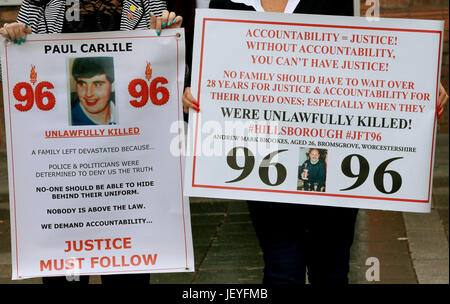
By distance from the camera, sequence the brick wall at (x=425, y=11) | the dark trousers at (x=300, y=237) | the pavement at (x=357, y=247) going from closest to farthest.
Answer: the dark trousers at (x=300, y=237), the pavement at (x=357, y=247), the brick wall at (x=425, y=11)

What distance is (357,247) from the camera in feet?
19.3

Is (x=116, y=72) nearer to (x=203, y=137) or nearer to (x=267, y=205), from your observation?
(x=203, y=137)

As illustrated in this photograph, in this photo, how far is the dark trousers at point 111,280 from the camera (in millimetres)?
3537

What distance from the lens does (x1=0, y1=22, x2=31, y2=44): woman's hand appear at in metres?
3.36

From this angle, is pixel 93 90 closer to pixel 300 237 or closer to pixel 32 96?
pixel 32 96

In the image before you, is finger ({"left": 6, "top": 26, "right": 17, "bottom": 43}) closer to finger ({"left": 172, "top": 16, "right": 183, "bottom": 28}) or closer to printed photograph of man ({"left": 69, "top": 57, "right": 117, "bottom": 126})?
printed photograph of man ({"left": 69, "top": 57, "right": 117, "bottom": 126})

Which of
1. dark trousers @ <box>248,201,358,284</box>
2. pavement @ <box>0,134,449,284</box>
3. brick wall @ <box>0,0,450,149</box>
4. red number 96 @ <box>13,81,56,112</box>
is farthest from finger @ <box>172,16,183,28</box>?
brick wall @ <box>0,0,450,149</box>

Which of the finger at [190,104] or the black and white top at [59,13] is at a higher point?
the black and white top at [59,13]

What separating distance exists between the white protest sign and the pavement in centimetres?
139

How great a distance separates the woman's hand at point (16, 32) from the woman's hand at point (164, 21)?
0.55m

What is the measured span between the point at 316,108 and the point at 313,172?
0.28 meters

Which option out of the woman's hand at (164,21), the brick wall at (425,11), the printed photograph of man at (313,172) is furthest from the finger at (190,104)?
the brick wall at (425,11)

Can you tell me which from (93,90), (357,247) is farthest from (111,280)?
(357,247)

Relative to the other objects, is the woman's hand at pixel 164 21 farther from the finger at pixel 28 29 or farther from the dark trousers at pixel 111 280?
the dark trousers at pixel 111 280
